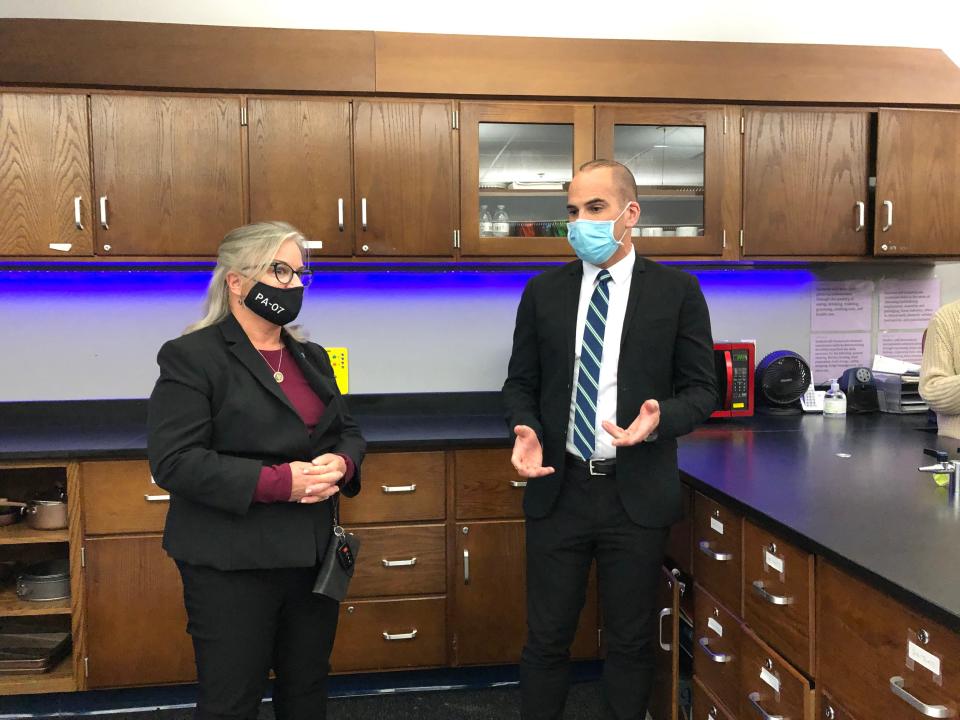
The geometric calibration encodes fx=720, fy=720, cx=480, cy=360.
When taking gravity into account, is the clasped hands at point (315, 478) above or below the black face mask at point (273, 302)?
below

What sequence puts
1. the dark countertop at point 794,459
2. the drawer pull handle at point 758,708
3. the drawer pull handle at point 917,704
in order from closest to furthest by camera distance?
the drawer pull handle at point 917,704, the dark countertop at point 794,459, the drawer pull handle at point 758,708

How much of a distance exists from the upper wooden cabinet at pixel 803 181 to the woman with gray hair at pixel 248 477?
6.06 feet

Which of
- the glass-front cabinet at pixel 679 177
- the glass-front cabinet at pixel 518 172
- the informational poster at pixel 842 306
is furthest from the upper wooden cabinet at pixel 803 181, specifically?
the glass-front cabinet at pixel 518 172

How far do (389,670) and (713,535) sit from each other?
1.25 metres

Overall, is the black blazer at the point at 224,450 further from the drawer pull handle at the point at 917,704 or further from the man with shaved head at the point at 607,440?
the drawer pull handle at the point at 917,704

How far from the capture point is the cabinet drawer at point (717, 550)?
164cm

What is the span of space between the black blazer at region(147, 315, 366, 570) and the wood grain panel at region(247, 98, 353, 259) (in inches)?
43.4

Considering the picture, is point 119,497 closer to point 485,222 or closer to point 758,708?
point 485,222

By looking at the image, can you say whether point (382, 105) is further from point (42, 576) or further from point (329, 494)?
point (42, 576)

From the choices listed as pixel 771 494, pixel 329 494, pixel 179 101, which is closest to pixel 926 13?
pixel 771 494

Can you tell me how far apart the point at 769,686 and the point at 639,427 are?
590 mm

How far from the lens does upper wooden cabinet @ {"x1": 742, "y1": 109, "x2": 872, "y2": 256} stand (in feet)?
8.70

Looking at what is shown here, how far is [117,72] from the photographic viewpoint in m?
2.40

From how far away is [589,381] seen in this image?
1696mm
